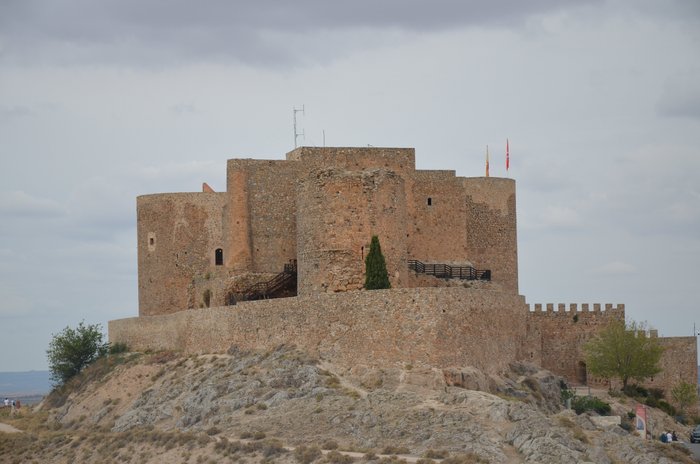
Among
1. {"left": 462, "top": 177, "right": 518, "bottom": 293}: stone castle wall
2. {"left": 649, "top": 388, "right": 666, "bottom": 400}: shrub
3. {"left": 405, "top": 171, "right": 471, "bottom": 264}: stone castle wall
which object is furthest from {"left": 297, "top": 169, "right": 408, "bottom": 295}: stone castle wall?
{"left": 649, "top": 388, "right": 666, "bottom": 400}: shrub

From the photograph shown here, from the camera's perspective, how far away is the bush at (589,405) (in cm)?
5562

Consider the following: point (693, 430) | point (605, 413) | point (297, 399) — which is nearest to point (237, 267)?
point (297, 399)

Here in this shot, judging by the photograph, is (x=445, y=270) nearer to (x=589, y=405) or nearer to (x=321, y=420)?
(x=589, y=405)

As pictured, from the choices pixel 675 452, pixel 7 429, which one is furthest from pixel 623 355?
pixel 7 429

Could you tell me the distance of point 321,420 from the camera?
150 ft

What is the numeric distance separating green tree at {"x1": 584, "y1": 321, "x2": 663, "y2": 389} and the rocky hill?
2233 millimetres

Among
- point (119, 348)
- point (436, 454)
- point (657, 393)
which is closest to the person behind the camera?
point (436, 454)

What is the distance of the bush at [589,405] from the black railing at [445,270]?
715 cm

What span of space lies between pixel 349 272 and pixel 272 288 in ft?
22.6

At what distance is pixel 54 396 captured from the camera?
64.2 metres

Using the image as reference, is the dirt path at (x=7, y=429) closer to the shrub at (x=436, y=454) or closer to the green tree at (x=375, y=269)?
the green tree at (x=375, y=269)

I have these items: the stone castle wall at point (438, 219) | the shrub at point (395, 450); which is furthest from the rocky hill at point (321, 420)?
the stone castle wall at point (438, 219)

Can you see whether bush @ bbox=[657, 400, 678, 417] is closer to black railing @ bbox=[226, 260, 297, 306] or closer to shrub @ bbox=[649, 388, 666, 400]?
shrub @ bbox=[649, 388, 666, 400]

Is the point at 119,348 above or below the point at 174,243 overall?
below
